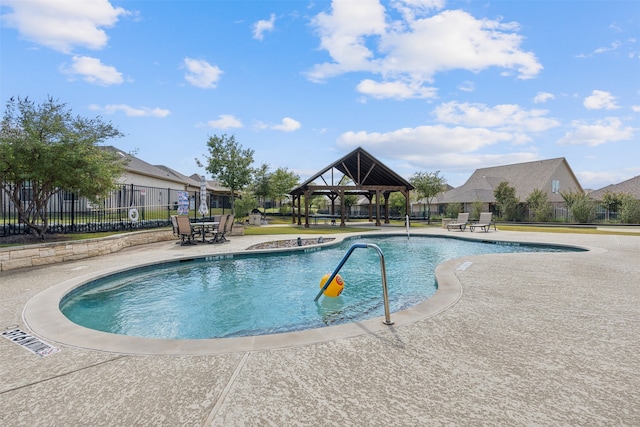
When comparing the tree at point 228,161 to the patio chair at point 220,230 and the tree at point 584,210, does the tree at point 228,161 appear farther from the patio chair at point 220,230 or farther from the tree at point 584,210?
the tree at point 584,210

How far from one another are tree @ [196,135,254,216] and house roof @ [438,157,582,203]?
25.4 meters

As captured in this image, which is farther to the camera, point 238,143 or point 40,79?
point 238,143

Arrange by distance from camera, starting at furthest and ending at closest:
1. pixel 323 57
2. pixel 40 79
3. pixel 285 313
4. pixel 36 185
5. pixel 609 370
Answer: pixel 323 57, pixel 36 185, pixel 40 79, pixel 285 313, pixel 609 370

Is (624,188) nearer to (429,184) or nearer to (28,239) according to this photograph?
(429,184)

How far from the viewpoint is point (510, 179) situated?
37969 millimetres

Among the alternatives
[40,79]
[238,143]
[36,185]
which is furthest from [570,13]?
[238,143]

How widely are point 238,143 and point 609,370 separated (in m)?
26.6

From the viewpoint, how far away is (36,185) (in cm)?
973

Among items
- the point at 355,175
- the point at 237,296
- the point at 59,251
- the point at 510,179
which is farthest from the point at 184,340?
the point at 510,179

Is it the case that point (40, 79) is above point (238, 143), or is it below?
below

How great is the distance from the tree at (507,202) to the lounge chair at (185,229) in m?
29.9

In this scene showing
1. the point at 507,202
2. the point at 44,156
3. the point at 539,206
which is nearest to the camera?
the point at 44,156

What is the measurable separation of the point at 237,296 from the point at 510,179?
134ft

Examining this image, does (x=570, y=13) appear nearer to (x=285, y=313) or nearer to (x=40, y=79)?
(x=285, y=313)
